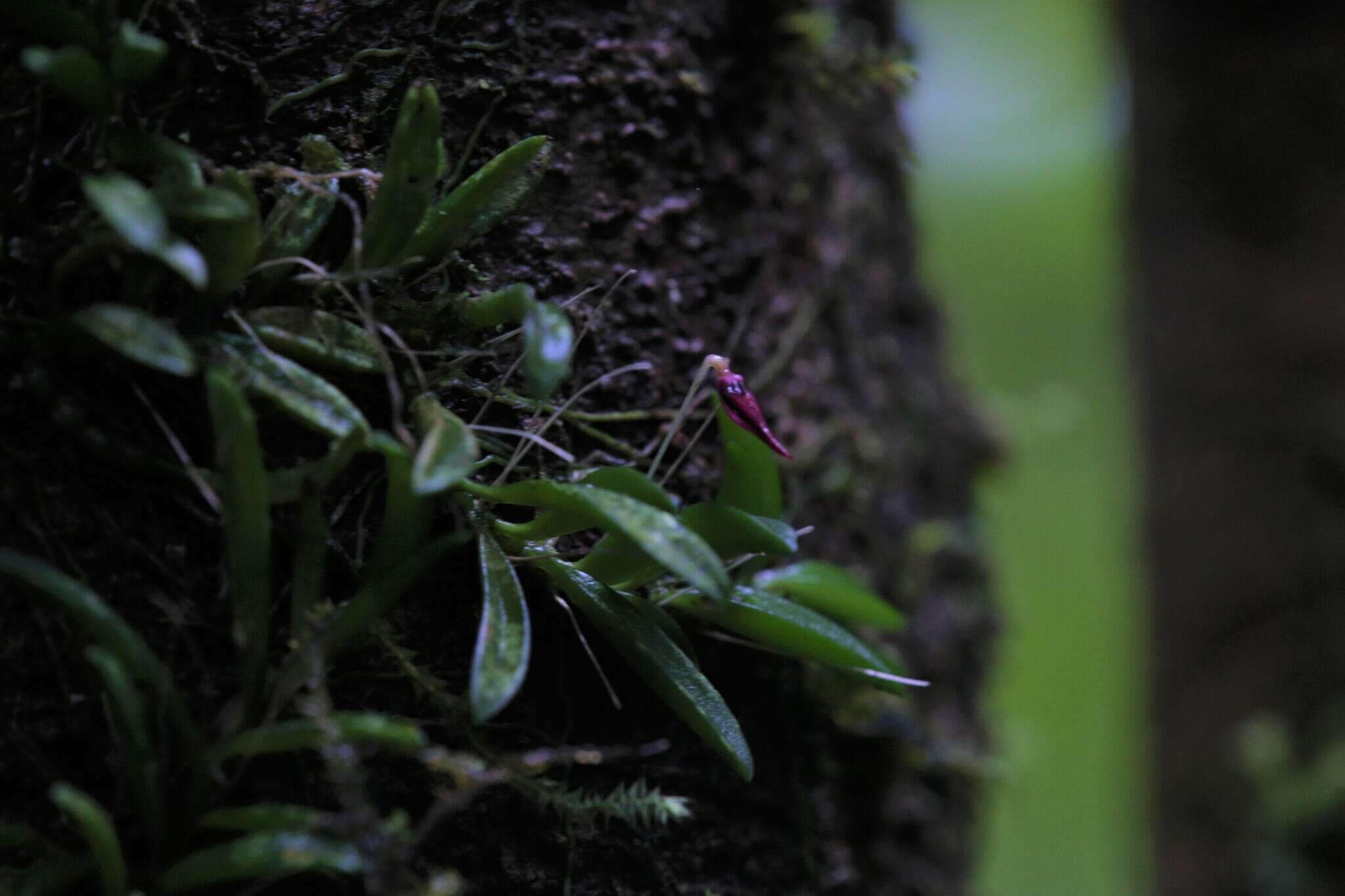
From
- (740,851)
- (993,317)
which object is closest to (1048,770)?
(993,317)

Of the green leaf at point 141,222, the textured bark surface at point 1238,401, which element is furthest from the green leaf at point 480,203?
the textured bark surface at point 1238,401

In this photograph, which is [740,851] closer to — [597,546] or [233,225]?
[597,546]

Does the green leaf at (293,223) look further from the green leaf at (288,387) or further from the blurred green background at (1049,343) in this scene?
the blurred green background at (1049,343)

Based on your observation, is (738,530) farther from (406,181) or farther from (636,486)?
(406,181)

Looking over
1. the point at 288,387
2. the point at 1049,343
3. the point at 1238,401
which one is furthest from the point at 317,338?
the point at 1049,343

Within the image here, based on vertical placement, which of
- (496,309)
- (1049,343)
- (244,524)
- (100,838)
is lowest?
(1049,343)

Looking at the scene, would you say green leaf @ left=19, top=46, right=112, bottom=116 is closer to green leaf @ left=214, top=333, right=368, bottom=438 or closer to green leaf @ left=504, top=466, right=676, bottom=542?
green leaf @ left=214, top=333, right=368, bottom=438
